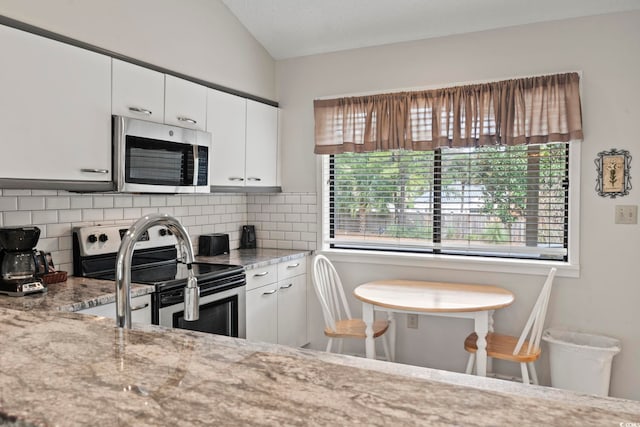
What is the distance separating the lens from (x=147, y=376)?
0.90 meters

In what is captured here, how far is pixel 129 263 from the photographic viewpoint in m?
1.21

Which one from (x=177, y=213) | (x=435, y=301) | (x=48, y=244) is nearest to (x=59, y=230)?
(x=48, y=244)

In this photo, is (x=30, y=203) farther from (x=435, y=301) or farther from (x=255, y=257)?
(x=435, y=301)

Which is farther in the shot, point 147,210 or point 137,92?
point 147,210

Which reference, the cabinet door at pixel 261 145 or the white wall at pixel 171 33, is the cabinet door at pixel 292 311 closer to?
the cabinet door at pixel 261 145

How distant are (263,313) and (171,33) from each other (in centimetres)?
193

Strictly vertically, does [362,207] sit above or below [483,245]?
above

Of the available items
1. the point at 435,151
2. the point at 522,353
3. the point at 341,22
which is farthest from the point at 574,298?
the point at 341,22

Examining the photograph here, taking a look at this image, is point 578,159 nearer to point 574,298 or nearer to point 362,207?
point 574,298

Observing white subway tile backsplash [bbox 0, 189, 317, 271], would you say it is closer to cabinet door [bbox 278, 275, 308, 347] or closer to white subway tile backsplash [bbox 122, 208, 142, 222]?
white subway tile backsplash [bbox 122, 208, 142, 222]

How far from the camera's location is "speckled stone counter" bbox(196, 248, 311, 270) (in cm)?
336

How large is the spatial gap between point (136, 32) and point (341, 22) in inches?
57.2

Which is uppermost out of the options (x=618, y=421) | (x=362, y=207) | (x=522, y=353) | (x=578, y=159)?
(x=578, y=159)

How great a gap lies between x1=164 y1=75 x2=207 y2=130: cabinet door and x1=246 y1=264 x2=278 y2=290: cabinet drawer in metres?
1.02
